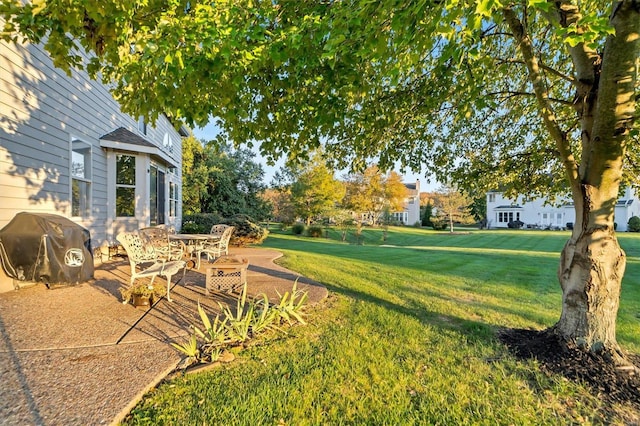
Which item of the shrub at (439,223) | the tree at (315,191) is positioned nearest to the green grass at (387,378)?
the tree at (315,191)

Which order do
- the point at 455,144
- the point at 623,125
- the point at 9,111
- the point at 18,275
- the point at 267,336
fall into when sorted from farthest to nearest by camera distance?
the point at 455,144, the point at 9,111, the point at 18,275, the point at 267,336, the point at 623,125

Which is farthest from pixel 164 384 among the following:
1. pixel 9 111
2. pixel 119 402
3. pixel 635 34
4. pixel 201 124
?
pixel 9 111

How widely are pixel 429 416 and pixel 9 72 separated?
8398 millimetres

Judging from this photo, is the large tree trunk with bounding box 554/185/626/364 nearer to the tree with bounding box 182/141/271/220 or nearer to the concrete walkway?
the concrete walkway

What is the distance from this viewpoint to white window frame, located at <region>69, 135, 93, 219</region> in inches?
295

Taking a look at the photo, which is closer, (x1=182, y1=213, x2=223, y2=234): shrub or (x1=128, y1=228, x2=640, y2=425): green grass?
(x1=128, y1=228, x2=640, y2=425): green grass

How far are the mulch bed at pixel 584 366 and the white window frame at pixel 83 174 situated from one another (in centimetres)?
942

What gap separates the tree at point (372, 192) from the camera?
24922 millimetres

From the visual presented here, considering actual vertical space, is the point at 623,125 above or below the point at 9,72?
below

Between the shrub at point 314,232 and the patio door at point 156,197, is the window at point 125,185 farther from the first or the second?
the shrub at point 314,232

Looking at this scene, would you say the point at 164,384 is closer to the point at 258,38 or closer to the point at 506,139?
the point at 258,38

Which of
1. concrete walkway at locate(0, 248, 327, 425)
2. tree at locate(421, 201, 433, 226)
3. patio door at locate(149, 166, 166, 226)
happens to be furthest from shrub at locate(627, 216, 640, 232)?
patio door at locate(149, 166, 166, 226)

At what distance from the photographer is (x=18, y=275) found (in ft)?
17.6

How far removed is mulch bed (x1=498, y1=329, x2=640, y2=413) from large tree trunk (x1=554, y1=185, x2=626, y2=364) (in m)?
0.13
